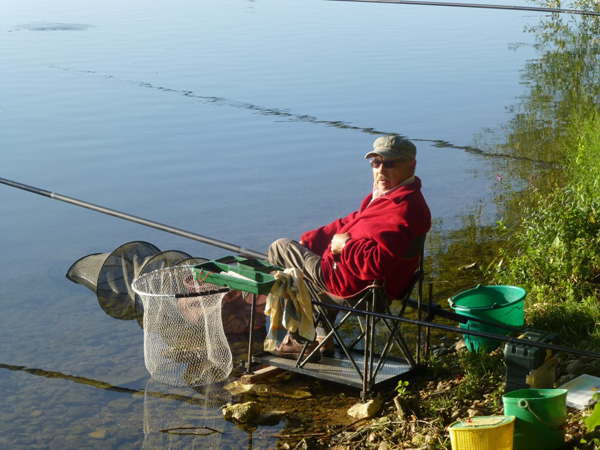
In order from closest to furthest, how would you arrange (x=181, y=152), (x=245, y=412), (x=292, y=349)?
(x=245, y=412) → (x=292, y=349) → (x=181, y=152)

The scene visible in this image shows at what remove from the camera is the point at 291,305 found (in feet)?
15.4

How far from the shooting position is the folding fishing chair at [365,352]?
465 centimetres

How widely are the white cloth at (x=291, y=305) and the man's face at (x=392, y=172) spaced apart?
715mm

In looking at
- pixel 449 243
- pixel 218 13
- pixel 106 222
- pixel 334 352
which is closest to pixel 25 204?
pixel 106 222

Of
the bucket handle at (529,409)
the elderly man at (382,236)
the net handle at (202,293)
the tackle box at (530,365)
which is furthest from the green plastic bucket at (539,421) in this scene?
the net handle at (202,293)

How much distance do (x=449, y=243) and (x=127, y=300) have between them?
294 centimetres

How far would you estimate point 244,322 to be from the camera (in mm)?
5949

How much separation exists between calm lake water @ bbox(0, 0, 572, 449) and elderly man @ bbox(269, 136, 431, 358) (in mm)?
909

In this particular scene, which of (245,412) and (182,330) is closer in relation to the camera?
(245,412)

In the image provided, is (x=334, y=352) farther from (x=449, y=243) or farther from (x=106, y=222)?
(x=106, y=222)

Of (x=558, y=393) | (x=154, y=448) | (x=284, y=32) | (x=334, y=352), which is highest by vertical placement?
(x=284, y=32)

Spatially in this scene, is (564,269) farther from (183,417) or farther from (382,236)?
(183,417)

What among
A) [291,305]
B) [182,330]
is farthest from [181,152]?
[291,305]

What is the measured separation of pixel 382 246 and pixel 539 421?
4.43ft
